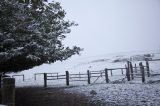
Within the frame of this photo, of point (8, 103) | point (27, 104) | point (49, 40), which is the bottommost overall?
point (27, 104)

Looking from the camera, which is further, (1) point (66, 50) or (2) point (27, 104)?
(1) point (66, 50)

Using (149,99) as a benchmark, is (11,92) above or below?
above

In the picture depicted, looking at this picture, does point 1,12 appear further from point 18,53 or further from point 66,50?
point 66,50

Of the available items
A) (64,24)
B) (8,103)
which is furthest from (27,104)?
(8,103)

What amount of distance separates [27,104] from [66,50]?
4.47 m

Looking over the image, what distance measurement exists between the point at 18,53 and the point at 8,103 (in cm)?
553

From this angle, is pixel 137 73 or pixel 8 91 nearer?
pixel 8 91

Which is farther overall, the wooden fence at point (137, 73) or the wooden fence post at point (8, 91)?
the wooden fence at point (137, 73)

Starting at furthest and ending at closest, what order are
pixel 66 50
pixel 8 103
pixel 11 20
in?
pixel 66 50 < pixel 11 20 < pixel 8 103

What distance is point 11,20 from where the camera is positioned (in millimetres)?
10680

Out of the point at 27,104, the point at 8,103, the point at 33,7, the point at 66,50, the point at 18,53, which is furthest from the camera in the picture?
the point at 66,50

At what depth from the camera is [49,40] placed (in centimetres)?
1190

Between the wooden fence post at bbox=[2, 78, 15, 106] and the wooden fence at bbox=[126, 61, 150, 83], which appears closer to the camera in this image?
the wooden fence post at bbox=[2, 78, 15, 106]

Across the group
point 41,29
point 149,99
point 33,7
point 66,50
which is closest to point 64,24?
point 66,50
